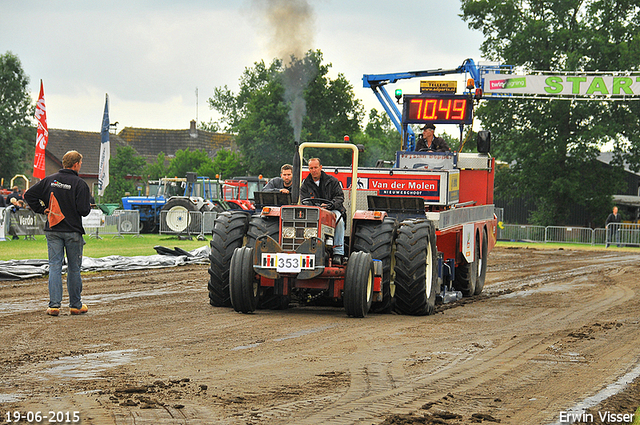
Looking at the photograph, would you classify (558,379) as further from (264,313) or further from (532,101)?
(532,101)

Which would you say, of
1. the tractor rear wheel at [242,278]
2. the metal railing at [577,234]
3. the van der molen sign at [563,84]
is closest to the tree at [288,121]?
the metal railing at [577,234]

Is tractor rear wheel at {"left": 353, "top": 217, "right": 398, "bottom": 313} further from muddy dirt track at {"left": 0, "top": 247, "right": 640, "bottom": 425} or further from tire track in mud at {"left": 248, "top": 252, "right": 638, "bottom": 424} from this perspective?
tire track in mud at {"left": 248, "top": 252, "right": 638, "bottom": 424}

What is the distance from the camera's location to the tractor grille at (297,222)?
10.4 metres

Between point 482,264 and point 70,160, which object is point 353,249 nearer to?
point 70,160

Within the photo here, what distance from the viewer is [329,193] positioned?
11133 mm

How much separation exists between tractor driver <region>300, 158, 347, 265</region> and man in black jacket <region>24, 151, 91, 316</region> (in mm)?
2883

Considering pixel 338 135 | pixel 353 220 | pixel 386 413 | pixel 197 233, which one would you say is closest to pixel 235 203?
pixel 197 233

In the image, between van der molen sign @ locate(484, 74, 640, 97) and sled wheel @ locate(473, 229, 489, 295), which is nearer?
sled wheel @ locate(473, 229, 489, 295)

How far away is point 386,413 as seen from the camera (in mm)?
5633

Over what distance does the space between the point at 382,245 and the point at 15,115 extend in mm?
51185

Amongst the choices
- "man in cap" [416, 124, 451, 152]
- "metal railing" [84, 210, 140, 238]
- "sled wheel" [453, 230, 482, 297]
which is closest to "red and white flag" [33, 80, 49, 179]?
"metal railing" [84, 210, 140, 238]

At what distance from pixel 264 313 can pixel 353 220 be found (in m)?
1.71

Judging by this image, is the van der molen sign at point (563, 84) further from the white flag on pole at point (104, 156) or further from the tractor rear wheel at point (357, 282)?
the tractor rear wheel at point (357, 282)

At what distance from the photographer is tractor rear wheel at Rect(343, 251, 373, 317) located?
10.4 metres
